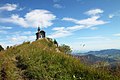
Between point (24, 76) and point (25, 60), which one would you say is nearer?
point (24, 76)

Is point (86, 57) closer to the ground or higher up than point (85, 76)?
higher up

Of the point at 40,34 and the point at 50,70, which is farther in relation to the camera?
the point at 40,34

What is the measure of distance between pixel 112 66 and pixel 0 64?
675 cm

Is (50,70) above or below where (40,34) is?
below

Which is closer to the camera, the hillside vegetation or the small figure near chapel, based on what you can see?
the hillside vegetation

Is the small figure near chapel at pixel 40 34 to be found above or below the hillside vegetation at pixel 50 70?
above

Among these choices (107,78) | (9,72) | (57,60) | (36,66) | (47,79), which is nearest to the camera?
(107,78)

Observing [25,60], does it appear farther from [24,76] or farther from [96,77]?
[96,77]

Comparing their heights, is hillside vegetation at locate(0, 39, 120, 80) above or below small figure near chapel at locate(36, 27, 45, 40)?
below

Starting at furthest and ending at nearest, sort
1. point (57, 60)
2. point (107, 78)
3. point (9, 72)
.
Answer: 1. point (57, 60)
2. point (9, 72)
3. point (107, 78)

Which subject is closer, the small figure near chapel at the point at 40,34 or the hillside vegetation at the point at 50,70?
the hillside vegetation at the point at 50,70

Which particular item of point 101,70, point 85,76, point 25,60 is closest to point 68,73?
point 85,76

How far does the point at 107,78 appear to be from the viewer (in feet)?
37.0

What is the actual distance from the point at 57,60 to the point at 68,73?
262 centimetres
